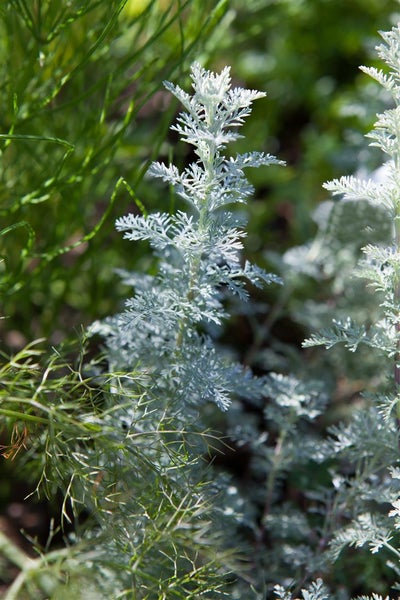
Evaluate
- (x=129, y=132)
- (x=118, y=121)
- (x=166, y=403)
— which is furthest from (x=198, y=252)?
(x=129, y=132)

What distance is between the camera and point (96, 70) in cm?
119

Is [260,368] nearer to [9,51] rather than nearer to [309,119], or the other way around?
[9,51]

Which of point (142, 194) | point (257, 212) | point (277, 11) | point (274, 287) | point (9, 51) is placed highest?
point (9, 51)

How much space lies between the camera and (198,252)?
715mm

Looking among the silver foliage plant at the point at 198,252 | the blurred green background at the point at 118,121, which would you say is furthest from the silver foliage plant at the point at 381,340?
the blurred green background at the point at 118,121

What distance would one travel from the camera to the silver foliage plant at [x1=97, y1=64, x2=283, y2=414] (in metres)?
0.70

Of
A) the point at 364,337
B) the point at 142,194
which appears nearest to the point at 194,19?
the point at 142,194

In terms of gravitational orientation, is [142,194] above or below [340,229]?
above

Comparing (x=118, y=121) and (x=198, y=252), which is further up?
(x=118, y=121)

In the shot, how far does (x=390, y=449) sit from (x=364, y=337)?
6.7 inches

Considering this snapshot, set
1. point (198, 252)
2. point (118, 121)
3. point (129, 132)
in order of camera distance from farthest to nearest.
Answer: point (129, 132) < point (118, 121) < point (198, 252)

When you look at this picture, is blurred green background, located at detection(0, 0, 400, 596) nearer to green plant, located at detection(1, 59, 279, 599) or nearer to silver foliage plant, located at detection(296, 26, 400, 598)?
green plant, located at detection(1, 59, 279, 599)

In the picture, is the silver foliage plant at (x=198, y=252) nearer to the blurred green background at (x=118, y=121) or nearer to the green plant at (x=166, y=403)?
the green plant at (x=166, y=403)

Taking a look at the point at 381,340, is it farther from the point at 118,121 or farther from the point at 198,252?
the point at 118,121
